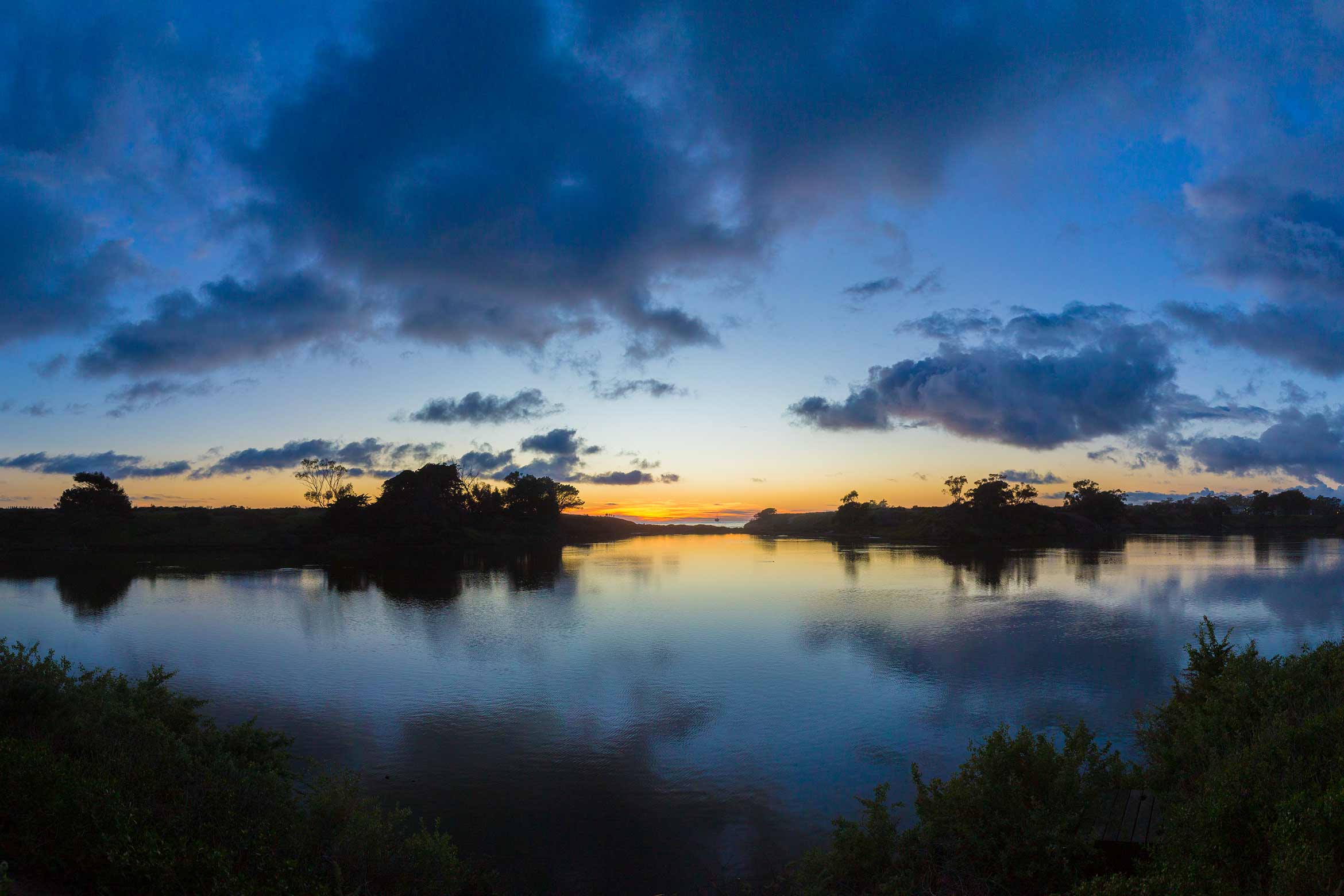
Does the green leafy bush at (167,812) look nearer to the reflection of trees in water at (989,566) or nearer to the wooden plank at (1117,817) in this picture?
the wooden plank at (1117,817)

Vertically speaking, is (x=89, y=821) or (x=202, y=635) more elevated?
(x=89, y=821)

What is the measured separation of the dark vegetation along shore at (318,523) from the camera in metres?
97.2

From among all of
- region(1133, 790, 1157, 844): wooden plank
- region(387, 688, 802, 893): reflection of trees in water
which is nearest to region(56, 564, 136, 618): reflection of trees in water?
region(387, 688, 802, 893): reflection of trees in water

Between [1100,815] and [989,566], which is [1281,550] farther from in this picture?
[1100,815]

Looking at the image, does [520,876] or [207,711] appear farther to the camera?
[207,711]

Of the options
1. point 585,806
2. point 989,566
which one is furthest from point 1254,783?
point 989,566

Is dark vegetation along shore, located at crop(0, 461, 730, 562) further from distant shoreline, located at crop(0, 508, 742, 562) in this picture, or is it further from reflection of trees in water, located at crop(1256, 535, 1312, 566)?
reflection of trees in water, located at crop(1256, 535, 1312, 566)

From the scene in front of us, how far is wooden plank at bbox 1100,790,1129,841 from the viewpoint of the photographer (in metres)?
10.8

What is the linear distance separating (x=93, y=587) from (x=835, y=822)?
6498 cm

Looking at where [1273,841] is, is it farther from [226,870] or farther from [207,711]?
[207,711]

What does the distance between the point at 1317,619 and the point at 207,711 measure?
51818 millimetres

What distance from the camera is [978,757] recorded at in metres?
11.6

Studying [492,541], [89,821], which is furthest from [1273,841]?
[492,541]

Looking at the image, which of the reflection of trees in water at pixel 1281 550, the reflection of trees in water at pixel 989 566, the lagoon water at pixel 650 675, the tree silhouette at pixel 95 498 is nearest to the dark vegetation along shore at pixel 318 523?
the tree silhouette at pixel 95 498
